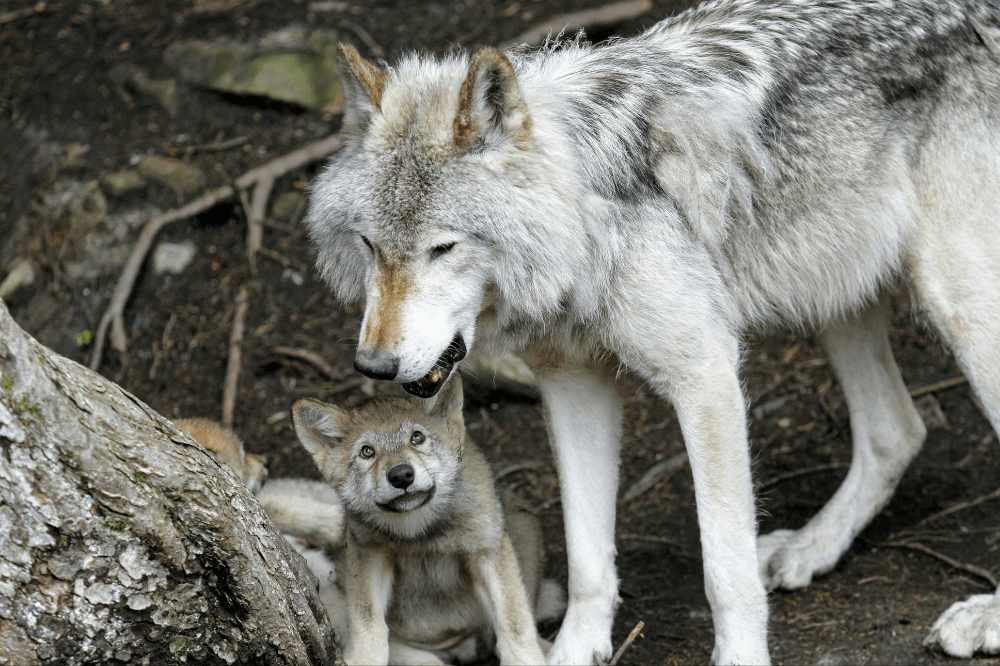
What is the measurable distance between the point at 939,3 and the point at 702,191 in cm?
151

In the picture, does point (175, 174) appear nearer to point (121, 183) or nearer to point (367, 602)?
point (121, 183)

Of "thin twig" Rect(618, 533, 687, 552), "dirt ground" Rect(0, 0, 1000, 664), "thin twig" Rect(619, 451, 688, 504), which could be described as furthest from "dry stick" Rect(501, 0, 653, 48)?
"thin twig" Rect(618, 533, 687, 552)

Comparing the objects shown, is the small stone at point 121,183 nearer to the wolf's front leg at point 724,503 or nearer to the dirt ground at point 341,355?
the dirt ground at point 341,355

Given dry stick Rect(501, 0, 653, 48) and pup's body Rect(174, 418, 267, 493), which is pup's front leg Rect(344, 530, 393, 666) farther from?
dry stick Rect(501, 0, 653, 48)

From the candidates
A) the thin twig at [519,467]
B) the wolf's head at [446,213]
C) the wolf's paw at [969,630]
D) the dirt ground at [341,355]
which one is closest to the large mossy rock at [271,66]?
the dirt ground at [341,355]

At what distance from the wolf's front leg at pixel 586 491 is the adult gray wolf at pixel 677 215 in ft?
0.04

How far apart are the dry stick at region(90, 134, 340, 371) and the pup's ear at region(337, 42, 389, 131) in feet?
10.8

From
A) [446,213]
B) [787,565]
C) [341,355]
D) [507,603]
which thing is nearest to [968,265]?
[787,565]

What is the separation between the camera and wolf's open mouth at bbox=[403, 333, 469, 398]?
11.3ft

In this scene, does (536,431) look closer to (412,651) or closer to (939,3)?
(412,651)

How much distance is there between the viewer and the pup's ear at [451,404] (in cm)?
401

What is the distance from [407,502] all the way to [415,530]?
0.91 ft

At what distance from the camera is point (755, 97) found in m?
3.95

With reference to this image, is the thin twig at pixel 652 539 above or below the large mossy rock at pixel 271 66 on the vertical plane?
below
